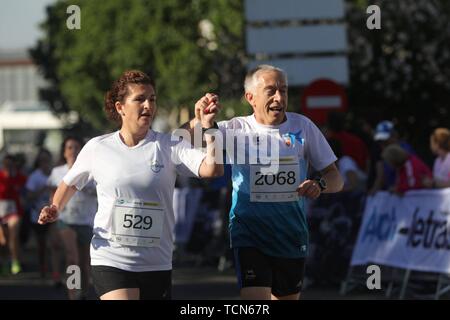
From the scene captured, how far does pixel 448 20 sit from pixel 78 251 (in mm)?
13057

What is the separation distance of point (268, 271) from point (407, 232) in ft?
19.8

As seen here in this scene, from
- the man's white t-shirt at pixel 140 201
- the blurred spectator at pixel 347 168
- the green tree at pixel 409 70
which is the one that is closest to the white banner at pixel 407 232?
the blurred spectator at pixel 347 168

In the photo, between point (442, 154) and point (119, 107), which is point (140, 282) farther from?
point (442, 154)

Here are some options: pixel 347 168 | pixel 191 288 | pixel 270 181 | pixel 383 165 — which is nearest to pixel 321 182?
pixel 270 181

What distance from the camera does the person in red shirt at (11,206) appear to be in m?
20.3

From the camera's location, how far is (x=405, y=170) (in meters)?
14.6

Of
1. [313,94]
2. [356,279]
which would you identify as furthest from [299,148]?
[313,94]

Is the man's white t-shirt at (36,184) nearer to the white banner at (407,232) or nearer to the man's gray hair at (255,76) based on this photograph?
the white banner at (407,232)

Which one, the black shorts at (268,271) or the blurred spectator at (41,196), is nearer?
the black shorts at (268,271)

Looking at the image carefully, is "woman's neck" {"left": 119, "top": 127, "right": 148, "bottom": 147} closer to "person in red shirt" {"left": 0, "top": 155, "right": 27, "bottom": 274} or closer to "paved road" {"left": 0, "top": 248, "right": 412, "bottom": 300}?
"paved road" {"left": 0, "top": 248, "right": 412, "bottom": 300}

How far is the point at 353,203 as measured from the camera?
16141 mm

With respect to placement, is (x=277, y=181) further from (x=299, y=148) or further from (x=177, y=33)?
(x=177, y=33)

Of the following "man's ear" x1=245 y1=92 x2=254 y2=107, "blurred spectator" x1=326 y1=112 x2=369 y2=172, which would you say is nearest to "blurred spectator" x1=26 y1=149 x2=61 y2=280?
"blurred spectator" x1=326 y1=112 x2=369 y2=172

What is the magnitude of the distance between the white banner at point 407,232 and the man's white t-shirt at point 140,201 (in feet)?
19.8
